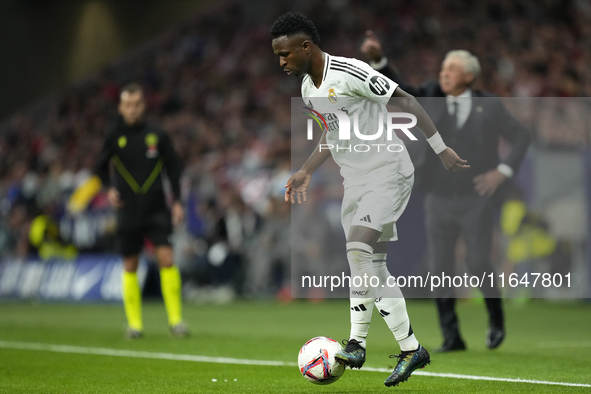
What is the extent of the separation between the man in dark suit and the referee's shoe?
6.40ft

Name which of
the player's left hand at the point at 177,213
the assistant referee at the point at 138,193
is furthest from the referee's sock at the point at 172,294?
the player's left hand at the point at 177,213

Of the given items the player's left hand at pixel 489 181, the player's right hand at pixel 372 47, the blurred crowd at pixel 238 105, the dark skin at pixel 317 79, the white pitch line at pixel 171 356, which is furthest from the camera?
the blurred crowd at pixel 238 105

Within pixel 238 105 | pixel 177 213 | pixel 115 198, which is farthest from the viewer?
pixel 238 105

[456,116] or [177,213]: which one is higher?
[456,116]

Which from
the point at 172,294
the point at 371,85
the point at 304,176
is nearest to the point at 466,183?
the point at 304,176

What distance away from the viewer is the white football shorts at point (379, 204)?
487 centimetres

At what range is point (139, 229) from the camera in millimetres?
8547

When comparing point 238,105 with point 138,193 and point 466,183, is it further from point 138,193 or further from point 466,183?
point 466,183

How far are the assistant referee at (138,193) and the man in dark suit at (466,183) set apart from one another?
262 cm

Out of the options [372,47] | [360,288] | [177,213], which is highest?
[372,47]

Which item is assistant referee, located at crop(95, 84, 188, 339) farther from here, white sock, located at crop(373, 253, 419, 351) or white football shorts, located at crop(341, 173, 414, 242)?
white sock, located at crop(373, 253, 419, 351)

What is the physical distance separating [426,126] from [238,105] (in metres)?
15.0

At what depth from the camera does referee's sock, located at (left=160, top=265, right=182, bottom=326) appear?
27.6 ft

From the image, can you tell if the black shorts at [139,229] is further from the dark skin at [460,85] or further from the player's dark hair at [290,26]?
the player's dark hair at [290,26]
